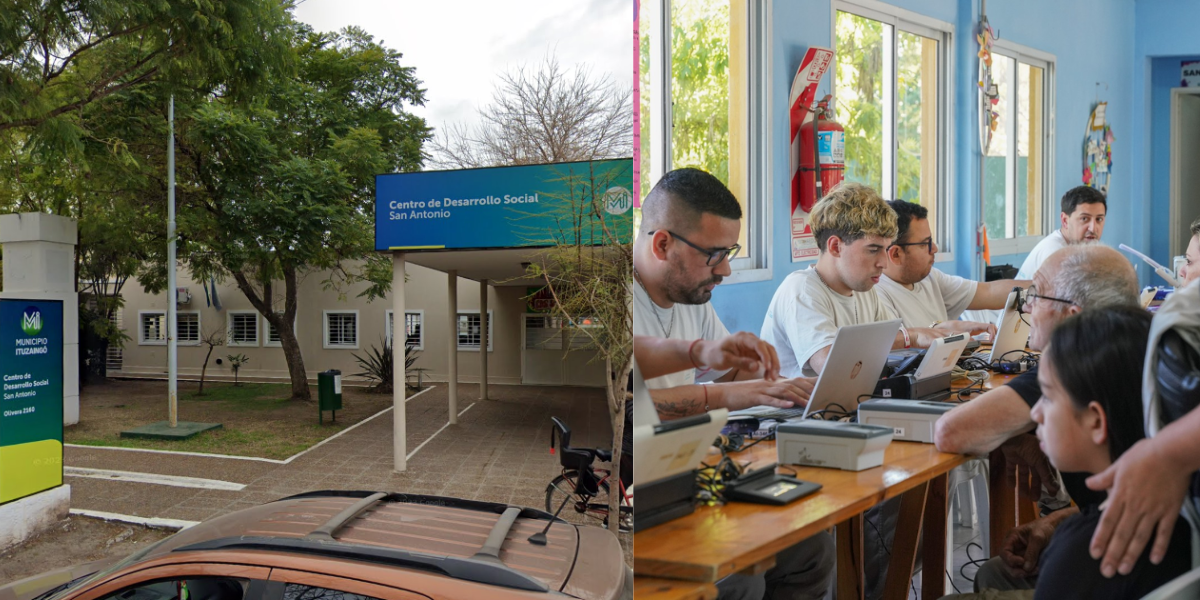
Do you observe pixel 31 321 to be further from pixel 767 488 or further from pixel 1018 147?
pixel 1018 147

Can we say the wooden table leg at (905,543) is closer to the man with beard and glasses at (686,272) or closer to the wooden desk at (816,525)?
the wooden desk at (816,525)

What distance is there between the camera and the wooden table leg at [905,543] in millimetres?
→ 702

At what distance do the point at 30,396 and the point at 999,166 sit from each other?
1.22m

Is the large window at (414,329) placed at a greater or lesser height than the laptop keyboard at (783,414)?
greater

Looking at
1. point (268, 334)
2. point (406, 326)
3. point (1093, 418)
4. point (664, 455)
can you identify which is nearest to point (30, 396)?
point (268, 334)

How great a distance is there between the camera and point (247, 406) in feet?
4.17

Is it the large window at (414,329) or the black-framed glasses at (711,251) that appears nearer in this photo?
the black-framed glasses at (711,251)

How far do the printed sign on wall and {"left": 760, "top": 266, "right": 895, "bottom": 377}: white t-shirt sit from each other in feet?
3.19

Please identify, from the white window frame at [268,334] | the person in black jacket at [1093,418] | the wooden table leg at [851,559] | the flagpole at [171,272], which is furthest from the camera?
the white window frame at [268,334]

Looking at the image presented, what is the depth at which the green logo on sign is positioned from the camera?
3.26ft

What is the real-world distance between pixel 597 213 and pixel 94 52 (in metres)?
0.76

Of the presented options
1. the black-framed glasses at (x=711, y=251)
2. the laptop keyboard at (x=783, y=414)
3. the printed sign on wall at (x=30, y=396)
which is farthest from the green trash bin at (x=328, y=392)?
the black-framed glasses at (x=711, y=251)

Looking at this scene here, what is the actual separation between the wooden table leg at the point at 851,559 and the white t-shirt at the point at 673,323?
32 cm

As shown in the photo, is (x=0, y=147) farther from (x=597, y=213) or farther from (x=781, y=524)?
(x=781, y=524)
